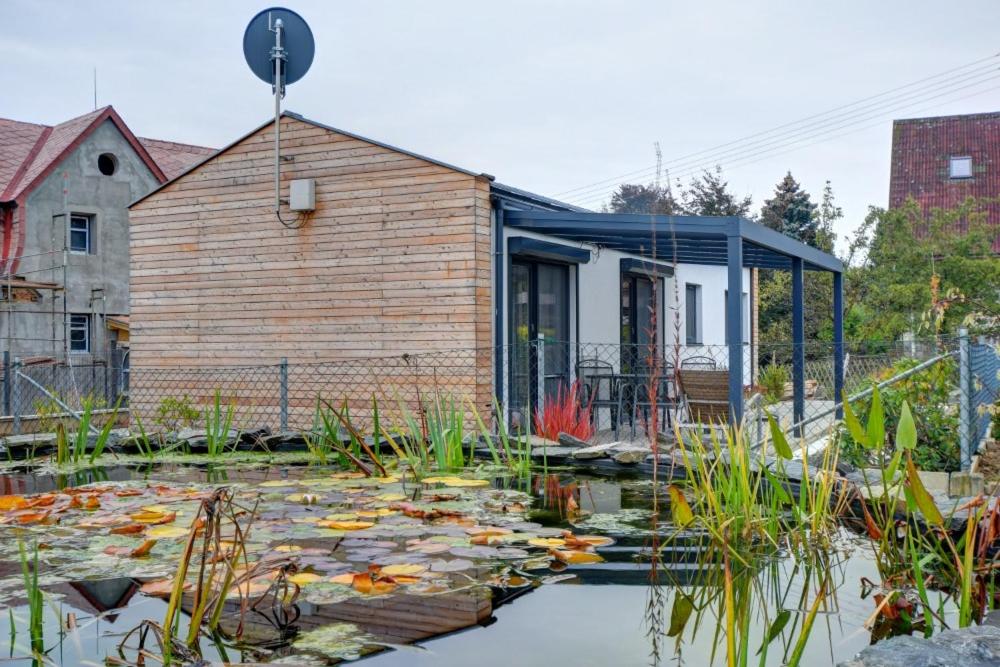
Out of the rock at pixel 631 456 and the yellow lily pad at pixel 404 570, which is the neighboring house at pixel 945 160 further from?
the yellow lily pad at pixel 404 570

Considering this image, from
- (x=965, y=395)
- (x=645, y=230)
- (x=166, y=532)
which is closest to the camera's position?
(x=166, y=532)

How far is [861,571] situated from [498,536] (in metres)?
1.47

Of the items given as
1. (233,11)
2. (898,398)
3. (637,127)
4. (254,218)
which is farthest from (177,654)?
(637,127)

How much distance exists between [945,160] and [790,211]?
189 inches

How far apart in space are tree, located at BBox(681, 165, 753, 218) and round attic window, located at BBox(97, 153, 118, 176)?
16556 mm

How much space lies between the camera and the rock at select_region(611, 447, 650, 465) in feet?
22.9

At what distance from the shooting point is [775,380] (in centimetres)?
1549

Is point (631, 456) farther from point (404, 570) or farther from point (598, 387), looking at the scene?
point (598, 387)

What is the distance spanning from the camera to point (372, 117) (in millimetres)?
34219

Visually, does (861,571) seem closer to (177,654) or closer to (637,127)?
(177,654)

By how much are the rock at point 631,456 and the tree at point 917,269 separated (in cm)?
1017

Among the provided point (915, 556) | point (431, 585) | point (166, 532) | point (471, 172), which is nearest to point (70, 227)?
point (471, 172)

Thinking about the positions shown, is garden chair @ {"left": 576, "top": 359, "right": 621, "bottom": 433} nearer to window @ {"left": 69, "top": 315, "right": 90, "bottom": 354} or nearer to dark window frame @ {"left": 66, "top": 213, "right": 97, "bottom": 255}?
window @ {"left": 69, "top": 315, "right": 90, "bottom": 354}

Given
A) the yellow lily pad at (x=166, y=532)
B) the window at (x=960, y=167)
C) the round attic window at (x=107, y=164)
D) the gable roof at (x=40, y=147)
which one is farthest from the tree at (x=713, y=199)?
the yellow lily pad at (x=166, y=532)
